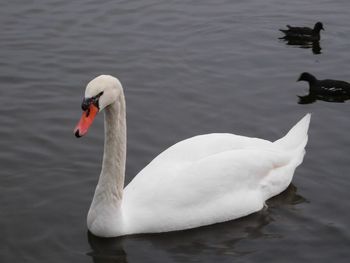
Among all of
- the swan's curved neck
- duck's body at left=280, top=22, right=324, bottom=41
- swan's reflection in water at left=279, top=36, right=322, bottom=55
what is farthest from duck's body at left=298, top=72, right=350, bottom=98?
the swan's curved neck

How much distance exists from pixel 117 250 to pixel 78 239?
0.45 meters

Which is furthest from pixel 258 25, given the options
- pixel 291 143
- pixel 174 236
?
pixel 174 236

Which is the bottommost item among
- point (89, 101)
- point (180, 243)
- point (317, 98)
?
point (180, 243)

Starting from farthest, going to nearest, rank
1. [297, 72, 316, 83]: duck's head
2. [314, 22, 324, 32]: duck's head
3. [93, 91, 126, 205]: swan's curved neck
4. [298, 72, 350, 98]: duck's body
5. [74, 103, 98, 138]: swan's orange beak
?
[314, 22, 324, 32]: duck's head < [297, 72, 316, 83]: duck's head < [298, 72, 350, 98]: duck's body < [93, 91, 126, 205]: swan's curved neck < [74, 103, 98, 138]: swan's orange beak

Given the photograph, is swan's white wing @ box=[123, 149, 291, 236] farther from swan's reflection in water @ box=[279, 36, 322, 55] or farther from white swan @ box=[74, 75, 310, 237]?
swan's reflection in water @ box=[279, 36, 322, 55]

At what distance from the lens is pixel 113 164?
811cm

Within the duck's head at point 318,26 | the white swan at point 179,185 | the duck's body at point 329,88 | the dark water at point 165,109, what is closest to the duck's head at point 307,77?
the duck's body at point 329,88

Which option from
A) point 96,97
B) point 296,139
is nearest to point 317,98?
point 296,139

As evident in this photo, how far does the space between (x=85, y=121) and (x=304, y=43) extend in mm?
7973

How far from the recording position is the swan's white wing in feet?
26.9

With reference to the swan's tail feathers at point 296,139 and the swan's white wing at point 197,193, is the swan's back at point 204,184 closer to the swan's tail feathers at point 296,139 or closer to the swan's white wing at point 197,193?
the swan's white wing at point 197,193

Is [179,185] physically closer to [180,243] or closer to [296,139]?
[180,243]

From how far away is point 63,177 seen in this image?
9469 mm

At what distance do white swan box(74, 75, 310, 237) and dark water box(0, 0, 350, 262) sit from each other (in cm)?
18
